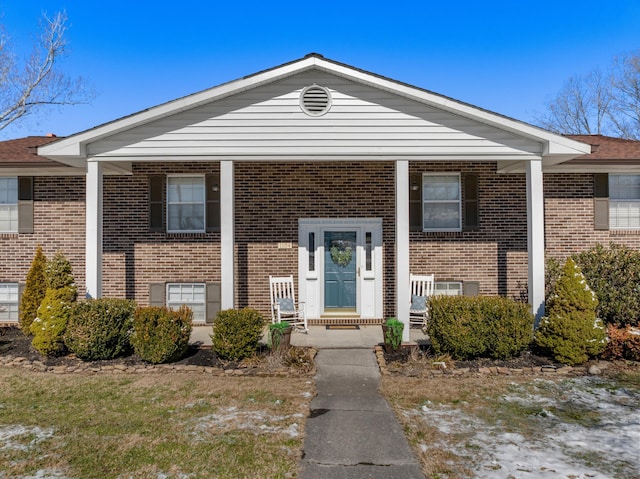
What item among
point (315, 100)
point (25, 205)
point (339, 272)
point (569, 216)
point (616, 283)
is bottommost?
point (616, 283)

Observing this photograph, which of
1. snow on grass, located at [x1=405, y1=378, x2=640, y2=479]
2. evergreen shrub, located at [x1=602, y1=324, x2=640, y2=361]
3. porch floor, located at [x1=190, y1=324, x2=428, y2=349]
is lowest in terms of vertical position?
snow on grass, located at [x1=405, y1=378, x2=640, y2=479]

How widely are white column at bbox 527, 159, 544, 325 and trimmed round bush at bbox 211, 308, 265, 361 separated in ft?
16.0

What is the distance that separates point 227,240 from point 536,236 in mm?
5467

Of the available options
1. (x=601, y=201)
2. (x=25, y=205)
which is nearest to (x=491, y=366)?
(x=601, y=201)

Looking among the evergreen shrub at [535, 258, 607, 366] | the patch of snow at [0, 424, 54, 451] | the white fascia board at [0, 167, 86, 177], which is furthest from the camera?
the white fascia board at [0, 167, 86, 177]

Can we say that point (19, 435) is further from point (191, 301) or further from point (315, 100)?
point (315, 100)

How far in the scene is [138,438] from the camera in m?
4.29

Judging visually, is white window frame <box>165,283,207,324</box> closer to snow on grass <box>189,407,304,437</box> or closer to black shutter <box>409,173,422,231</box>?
black shutter <box>409,173,422,231</box>

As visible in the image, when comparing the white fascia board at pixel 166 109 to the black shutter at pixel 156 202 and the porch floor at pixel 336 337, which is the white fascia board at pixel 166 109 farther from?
the porch floor at pixel 336 337

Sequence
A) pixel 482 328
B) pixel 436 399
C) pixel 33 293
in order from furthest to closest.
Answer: pixel 33 293 < pixel 482 328 < pixel 436 399

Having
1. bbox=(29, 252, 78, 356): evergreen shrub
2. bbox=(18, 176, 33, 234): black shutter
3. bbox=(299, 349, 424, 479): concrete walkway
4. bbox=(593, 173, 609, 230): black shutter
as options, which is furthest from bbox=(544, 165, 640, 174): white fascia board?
bbox=(18, 176, 33, 234): black shutter

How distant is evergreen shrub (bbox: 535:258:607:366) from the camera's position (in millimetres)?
6594

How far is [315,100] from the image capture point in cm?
775

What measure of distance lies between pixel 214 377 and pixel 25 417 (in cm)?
227
